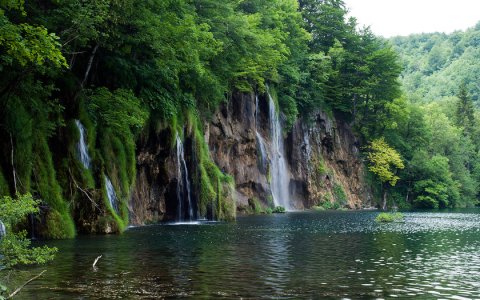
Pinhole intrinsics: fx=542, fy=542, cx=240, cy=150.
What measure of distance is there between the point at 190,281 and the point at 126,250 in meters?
6.50

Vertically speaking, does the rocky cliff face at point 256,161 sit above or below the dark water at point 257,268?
above

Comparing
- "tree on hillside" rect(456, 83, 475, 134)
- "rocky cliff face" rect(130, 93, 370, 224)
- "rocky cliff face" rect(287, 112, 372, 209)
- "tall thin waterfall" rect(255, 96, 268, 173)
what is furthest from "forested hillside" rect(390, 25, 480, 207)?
"tall thin waterfall" rect(255, 96, 268, 173)

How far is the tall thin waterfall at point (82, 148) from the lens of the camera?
26.9 m

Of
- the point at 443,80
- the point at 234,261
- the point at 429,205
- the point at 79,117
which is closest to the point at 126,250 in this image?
the point at 234,261

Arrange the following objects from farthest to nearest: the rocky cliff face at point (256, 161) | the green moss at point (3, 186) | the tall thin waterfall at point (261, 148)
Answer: the tall thin waterfall at point (261, 148) → the rocky cliff face at point (256, 161) → the green moss at point (3, 186)

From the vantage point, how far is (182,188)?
3700 centimetres

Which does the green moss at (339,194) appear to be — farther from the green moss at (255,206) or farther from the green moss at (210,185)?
the green moss at (210,185)

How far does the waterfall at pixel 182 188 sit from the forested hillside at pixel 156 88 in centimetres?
97

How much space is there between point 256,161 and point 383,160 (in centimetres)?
2499

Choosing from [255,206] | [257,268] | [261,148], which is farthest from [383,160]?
[257,268]

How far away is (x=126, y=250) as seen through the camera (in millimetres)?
18875

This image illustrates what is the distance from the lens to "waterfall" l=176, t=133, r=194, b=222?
36.6 meters

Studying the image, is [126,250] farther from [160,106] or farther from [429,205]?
[429,205]

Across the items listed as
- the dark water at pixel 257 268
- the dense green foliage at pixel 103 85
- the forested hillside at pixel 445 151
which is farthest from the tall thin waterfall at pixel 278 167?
the dark water at pixel 257 268
